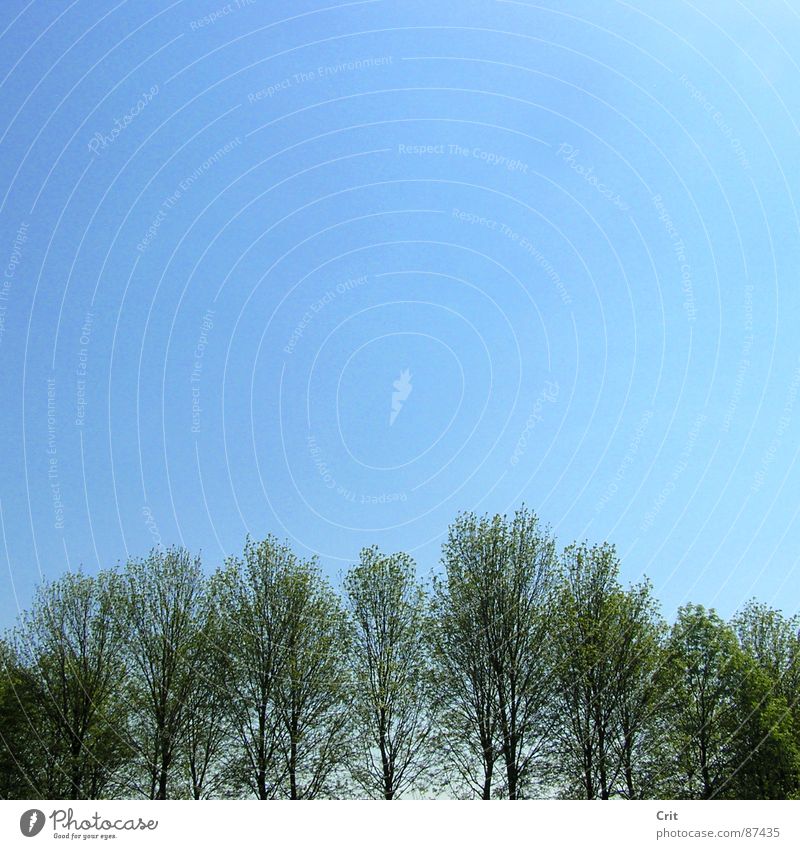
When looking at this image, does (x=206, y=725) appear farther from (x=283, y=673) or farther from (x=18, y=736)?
(x=18, y=736)

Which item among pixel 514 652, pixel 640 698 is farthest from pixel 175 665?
pixel 640 698

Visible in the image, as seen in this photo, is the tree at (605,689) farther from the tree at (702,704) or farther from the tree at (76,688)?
the tree at (76,688)

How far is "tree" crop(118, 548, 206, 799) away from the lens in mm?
31391

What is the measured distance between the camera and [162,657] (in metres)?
33.3

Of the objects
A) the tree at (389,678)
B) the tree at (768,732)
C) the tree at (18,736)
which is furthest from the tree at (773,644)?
the tree at (18,736)

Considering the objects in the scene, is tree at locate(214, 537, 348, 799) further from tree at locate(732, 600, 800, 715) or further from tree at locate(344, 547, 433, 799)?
tree at locate(732, 600, 800, 715)

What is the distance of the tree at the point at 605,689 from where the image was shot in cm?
3231

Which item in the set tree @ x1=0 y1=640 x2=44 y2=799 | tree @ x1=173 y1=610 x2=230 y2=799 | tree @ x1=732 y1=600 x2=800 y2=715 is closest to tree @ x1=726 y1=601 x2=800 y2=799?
tree @ x1=732 y1=600 x2=800 y2=715

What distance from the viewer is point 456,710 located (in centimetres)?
3291

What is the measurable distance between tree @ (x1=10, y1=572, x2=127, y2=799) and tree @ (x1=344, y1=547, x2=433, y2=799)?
10.1 meters

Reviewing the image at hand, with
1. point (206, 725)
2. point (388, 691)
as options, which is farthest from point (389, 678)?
point (206, 725)

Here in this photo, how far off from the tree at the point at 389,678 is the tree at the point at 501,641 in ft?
4.31
